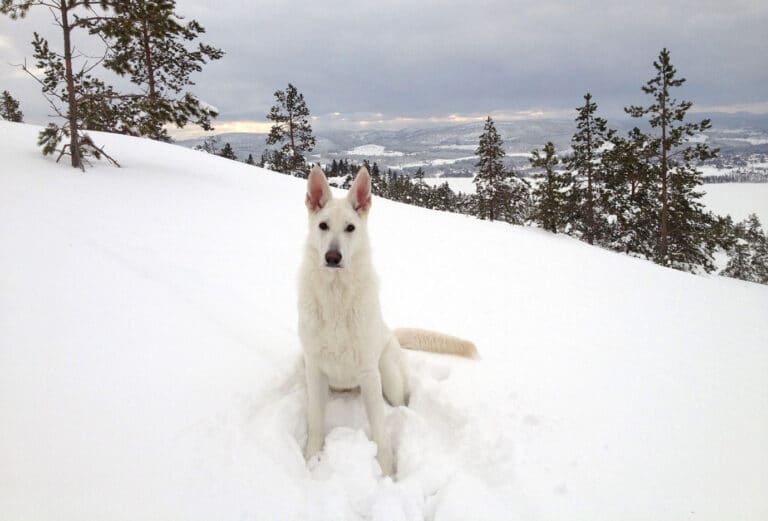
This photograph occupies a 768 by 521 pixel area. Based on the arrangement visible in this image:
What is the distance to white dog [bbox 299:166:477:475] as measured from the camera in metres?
3.44

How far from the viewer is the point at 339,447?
341cm

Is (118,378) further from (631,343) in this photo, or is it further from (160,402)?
(631,343)

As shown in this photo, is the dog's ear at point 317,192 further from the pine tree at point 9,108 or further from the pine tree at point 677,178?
the pine tree at point 9,108

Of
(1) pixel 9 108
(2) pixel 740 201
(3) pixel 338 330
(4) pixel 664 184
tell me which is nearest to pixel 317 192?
(3) pixel 338 330

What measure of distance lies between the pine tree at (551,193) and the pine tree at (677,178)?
6389 mm

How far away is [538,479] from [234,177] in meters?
15.3

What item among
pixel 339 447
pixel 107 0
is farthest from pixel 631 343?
pixel 107 0

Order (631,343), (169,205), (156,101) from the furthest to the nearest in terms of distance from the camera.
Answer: (156,101), (169,205), (631,343)

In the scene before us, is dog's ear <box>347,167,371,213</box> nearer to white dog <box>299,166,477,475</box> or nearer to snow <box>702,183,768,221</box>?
white dog <box>299,166,477,475</box>

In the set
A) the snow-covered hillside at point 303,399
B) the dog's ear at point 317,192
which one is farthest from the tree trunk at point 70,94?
the dog's ear at point 317,192

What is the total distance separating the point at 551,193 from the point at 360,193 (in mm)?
30596

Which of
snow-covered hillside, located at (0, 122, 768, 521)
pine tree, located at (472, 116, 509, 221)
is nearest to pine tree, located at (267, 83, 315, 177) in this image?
pine tree, located at (472, 116, 509, 221)

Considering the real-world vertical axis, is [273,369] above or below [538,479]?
above

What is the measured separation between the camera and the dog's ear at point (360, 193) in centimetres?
358
